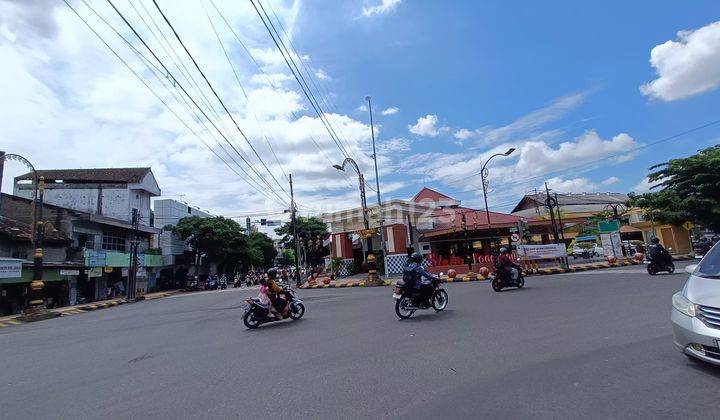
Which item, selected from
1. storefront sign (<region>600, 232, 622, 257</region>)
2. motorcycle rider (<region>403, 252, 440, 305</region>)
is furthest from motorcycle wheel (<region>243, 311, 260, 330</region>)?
storefront sign (<region>600, 232, 622, 257</region>)

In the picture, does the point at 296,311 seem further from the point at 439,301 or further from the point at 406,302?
the point at 439,301

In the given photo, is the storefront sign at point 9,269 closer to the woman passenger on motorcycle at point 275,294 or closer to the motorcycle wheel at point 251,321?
the motorcycle wheel at point 251,321

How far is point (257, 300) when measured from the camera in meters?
11.2

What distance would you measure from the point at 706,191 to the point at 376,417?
107 feet

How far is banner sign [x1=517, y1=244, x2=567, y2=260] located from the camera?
24.6m

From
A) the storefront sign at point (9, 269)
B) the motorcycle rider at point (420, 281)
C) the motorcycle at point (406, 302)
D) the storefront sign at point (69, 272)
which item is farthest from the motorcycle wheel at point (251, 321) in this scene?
the storefront sign at point (69, 272)

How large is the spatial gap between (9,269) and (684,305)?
1105 inches

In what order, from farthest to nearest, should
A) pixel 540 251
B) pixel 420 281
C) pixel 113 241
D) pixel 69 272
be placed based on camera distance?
pixel 113 241, pixel 69 272, pixel 540 251, pixel 420 281

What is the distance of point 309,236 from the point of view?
57.6 metres

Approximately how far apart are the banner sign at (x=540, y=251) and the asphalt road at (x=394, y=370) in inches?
554

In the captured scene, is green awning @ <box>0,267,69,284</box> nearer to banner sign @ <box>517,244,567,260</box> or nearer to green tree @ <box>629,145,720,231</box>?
banner sign @ <box>517,244,567,260</box>

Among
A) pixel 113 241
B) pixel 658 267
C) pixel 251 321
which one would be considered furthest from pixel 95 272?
pixel 658 267

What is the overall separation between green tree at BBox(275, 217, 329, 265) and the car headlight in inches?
1987

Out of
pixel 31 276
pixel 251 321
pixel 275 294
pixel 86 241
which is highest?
pixel 86 241
